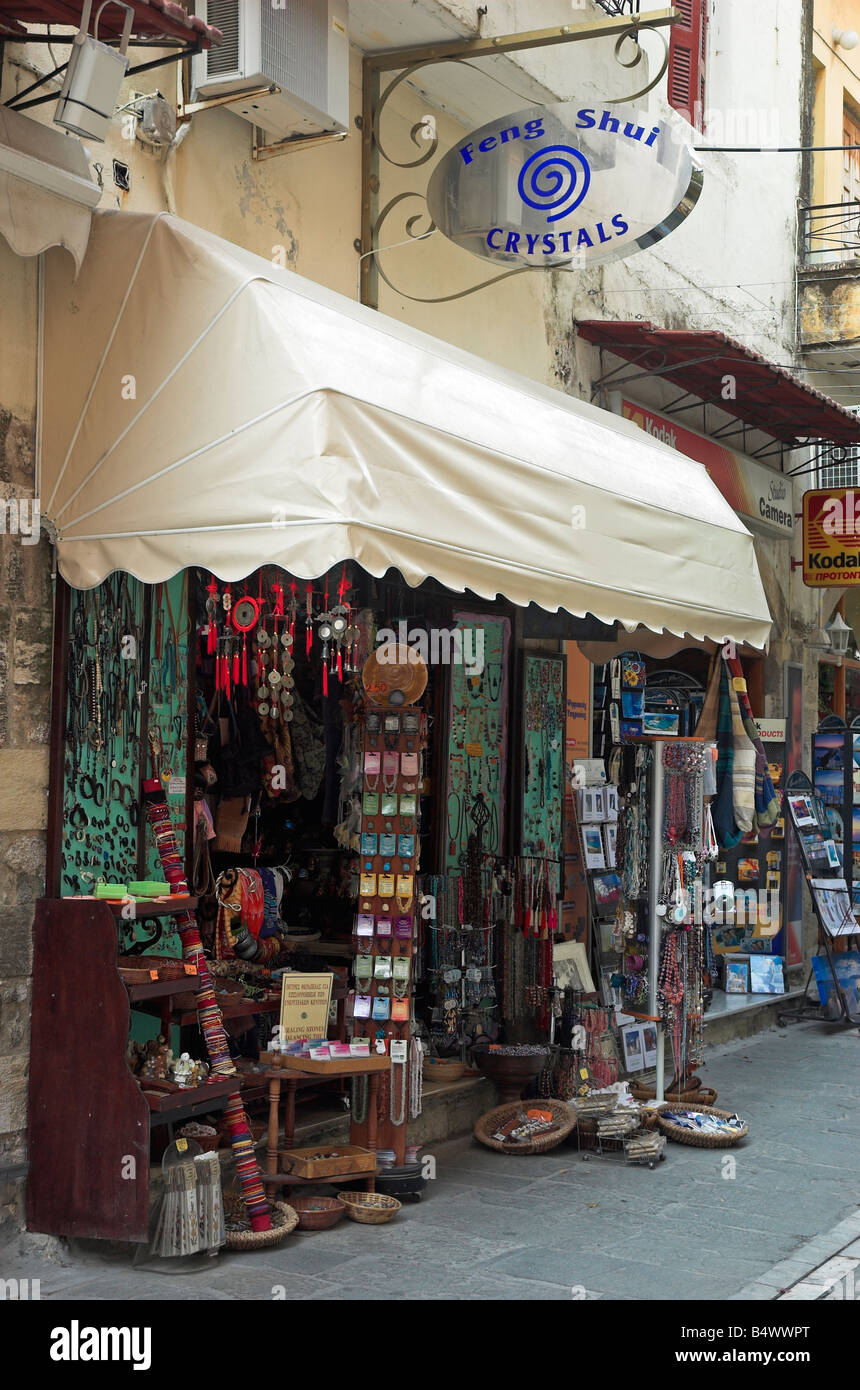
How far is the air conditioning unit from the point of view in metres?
5.63

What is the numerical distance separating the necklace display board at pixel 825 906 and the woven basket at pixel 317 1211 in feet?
19.9

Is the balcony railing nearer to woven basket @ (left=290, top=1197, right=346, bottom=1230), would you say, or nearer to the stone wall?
the stone wall

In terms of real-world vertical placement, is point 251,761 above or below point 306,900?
above

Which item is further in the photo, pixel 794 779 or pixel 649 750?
pixel 794 779

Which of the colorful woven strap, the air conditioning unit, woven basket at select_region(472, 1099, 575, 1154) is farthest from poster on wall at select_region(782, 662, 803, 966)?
the colorful woven strap

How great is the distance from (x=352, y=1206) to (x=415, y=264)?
453 cm

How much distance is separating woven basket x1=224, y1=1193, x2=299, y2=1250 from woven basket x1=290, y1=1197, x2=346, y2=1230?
5 cm

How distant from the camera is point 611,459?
6664 millimetres

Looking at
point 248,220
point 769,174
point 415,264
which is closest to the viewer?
point 248,220

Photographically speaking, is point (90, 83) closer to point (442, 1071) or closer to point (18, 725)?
point (18, 725)

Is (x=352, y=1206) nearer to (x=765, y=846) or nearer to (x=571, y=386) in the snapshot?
(x=571, y=386)

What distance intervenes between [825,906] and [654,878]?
3.60 metres

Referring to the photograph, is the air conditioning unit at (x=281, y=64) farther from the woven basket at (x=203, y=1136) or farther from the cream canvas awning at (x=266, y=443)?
the woven basket at (x=203, y=1136)

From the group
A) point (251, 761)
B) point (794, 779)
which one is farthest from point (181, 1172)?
point (794, 779)
